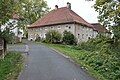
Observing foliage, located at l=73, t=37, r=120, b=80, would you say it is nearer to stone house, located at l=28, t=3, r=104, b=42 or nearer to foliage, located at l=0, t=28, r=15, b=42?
foliage, located at l=0, t=28, r=15, b=42

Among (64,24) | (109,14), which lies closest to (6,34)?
(109,14)

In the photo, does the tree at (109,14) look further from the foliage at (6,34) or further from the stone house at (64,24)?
the stone house at (64,24)

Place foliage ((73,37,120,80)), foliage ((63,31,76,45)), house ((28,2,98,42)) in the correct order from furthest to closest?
house ((28,2,98,42)) < foliage ((63,31,76,45)) < foliage ((73,37,120,80))

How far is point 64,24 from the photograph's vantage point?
63.5 metres

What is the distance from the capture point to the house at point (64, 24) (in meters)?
62.6

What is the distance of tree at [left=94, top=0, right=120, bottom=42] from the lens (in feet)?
64.2

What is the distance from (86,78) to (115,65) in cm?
410

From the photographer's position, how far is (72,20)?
61.5 m

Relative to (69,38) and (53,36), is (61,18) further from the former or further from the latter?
(53,36)

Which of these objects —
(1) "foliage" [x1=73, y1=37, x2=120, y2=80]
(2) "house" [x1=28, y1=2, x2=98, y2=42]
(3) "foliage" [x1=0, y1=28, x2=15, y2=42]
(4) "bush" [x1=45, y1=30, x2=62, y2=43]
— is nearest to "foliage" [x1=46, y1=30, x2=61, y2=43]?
(4) "bush" [x1=45, y1=30, x2=62, y2=43]

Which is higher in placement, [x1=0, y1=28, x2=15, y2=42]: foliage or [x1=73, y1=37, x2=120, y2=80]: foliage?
[x1=0, y1=28, x2=15, y2=42]: foliage

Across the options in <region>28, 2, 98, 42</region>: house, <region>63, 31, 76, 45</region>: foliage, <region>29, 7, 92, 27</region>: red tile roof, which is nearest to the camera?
<region>63, 31, 76, 45</region>: foliage

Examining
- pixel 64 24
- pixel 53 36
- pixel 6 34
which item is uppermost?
pixel 64 24

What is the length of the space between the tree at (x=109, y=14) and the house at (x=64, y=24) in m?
39.2
